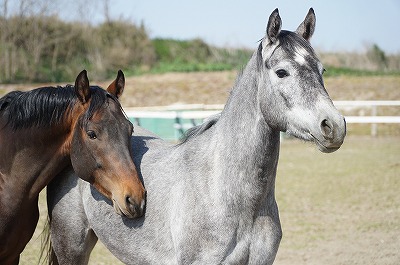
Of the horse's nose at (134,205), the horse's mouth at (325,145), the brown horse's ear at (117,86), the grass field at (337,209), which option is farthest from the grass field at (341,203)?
the horse's mouth at (325,145)

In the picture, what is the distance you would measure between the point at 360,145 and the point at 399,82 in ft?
24.0

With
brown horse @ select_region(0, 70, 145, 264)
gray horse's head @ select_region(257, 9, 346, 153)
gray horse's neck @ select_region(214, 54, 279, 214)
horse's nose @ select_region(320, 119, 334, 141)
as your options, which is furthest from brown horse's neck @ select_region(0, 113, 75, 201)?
horse's nose @ select_region(320, 119, 334, 141)

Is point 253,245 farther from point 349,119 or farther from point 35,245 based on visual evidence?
point 349,119

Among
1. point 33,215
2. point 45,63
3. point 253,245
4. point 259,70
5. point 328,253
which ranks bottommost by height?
point 45,63

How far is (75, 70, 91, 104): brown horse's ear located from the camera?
146 inches

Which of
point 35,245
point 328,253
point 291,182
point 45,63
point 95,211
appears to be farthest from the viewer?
point 45,63

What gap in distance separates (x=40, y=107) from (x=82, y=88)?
405 mm

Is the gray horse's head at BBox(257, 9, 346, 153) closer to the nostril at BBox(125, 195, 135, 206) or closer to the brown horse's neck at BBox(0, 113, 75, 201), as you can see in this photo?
the nostril at BBox(125, 195, 135, 206)

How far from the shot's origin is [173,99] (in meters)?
22.9

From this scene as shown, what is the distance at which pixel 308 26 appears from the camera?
132 inches

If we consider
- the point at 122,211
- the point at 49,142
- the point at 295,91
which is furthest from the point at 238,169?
the point at 49,142

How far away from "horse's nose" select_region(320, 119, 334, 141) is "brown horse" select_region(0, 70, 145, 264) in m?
1.32

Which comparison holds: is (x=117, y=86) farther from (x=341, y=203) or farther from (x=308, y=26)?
(x=341, y=203)

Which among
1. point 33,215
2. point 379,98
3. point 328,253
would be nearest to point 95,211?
point 33,215
